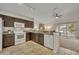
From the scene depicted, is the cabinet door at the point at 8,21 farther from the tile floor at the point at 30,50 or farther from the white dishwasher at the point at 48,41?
the white dishwasher at the point at 48,41

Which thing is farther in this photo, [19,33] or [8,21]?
[19,33]

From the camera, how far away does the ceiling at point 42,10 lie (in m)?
1.89

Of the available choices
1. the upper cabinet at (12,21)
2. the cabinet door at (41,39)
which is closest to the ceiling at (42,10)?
the upper cabinet at (12,21)

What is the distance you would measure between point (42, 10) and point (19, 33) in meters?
0.62

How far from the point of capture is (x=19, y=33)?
2.00 meters

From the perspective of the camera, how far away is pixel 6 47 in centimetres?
191

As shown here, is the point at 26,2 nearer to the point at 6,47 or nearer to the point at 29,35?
the point at 29,35

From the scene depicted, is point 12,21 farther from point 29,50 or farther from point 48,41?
point 48,41

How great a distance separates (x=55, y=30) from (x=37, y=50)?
1.67 ft

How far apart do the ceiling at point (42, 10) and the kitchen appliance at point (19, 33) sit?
210mm

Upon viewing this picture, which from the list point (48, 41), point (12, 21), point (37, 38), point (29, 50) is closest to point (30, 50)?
point (29, 50)

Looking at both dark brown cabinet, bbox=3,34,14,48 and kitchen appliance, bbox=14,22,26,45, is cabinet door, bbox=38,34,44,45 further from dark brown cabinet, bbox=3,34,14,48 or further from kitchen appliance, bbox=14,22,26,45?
dark brown cabinet, bbox=3,34,14,48
